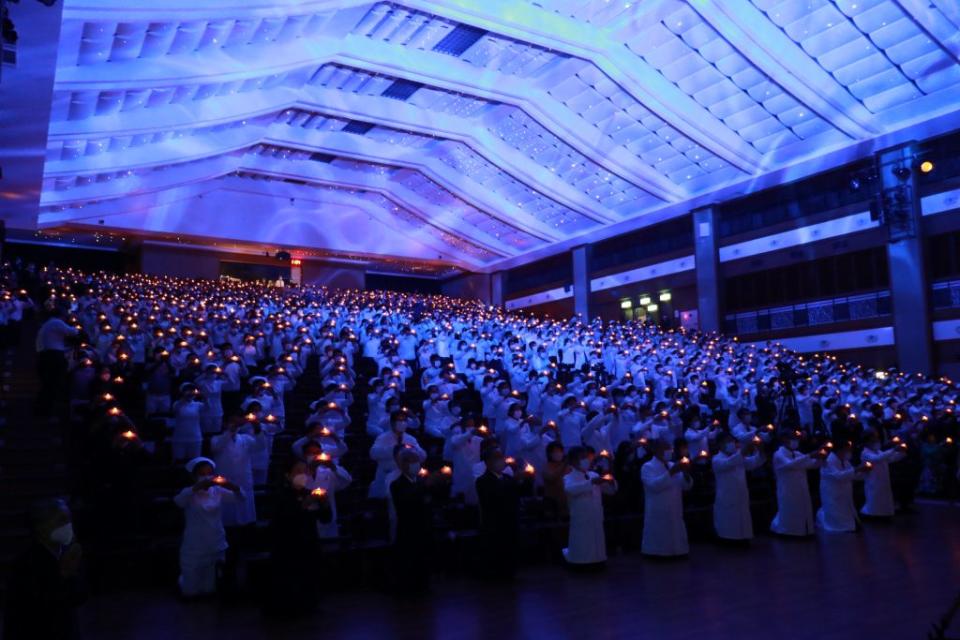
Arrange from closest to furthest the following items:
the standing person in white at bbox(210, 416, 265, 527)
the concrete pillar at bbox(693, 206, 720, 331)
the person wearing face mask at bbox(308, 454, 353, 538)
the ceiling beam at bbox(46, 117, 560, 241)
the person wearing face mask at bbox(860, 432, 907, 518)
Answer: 1. the person wearing face mask at bbox(308, 454, 353, 538)
2. the standing person in white at bbox(210, 416, 265, 527)
3. the person wearing face mask at bbox(860, 432, 907, 518)
4. the ceiling beam at bbox(46, 117, 560, 241)
5. the concrete pillar at bbox(693, 206, 720, 331)

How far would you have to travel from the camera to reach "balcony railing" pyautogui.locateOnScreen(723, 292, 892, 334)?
2388 cm

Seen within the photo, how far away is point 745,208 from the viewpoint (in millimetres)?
28203

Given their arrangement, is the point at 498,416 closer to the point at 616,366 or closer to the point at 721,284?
the point at 616,366

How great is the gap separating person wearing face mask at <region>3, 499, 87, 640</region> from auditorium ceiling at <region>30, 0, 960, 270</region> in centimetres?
1289

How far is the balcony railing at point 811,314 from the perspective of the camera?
940 inches

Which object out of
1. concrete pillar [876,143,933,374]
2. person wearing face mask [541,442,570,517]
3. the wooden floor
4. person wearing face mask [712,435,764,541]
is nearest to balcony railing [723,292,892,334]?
concrete pillar [876,143,933,374]

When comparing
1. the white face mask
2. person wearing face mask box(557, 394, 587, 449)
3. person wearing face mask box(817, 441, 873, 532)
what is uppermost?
person wearing face mask box(557, 394, 587, 449)

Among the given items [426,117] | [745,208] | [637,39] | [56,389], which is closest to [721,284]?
[745,208]

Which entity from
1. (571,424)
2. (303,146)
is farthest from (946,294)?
(303,146)

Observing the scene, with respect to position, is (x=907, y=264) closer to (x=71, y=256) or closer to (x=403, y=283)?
(x=403, y=283)

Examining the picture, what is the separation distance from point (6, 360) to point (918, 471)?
14393 millimetres

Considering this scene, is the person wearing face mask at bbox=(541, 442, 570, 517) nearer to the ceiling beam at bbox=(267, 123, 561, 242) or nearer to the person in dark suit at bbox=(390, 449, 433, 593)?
the person in dark suit at bbox=(390, 449, 433, 593)

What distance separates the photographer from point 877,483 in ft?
37.0

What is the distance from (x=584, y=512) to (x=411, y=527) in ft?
6.51
